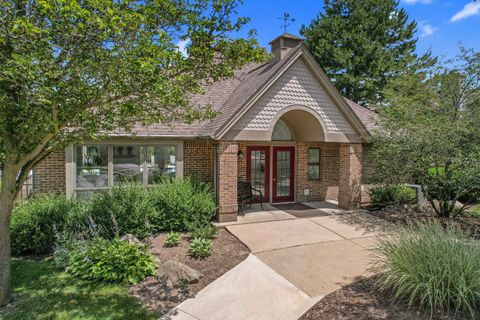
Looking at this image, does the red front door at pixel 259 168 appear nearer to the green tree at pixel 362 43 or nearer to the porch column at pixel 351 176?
the porch column at pixel 351 176

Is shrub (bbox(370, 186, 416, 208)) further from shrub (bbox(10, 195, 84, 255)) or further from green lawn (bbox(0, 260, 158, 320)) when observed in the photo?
shrub (bbox(10, 195, 84, 255))

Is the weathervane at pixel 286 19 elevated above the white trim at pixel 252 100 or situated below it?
above

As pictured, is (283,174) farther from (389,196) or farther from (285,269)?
(285,269)

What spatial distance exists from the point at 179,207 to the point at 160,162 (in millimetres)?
2511

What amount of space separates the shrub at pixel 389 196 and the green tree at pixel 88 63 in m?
9.30

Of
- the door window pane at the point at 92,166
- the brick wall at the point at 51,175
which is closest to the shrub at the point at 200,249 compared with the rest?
the door window pane at the point at 92,166

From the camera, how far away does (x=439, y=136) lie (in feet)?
28.1

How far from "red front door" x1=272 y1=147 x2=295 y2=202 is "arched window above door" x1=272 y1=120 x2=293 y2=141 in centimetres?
44

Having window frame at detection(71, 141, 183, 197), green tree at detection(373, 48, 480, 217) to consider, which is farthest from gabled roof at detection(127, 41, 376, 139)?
green tree at detection(373, 48, 480, 217)

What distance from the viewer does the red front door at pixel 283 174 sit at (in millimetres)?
12320

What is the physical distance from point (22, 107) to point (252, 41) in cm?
349

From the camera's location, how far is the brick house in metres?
9.07

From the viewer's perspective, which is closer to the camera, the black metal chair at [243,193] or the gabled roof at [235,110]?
the gabled roof at [235,110]

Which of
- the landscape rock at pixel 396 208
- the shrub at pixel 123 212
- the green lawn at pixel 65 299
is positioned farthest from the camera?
the landscape rock at pixel 396 208
